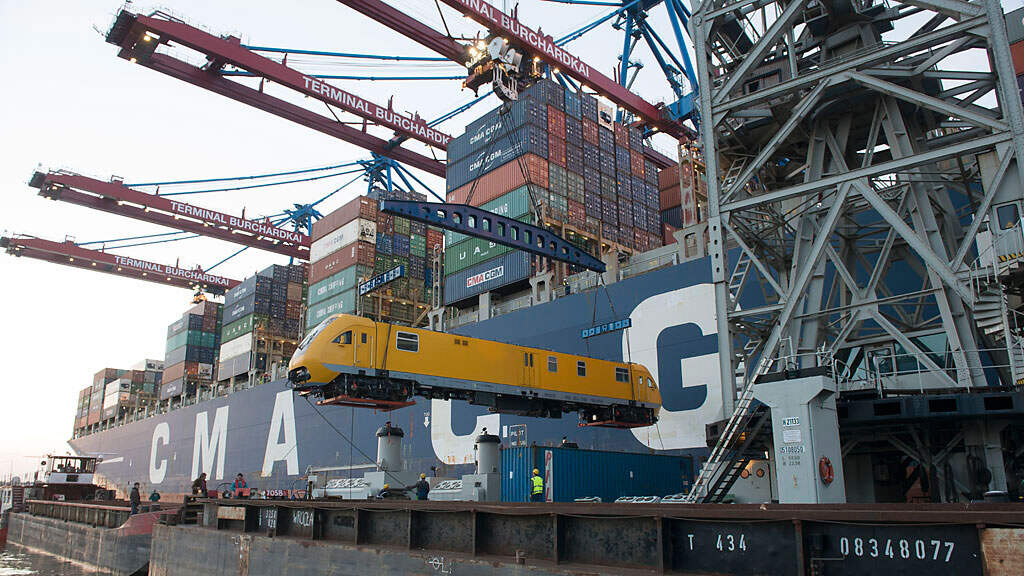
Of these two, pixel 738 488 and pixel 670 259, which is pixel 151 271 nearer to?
pixel 670 259

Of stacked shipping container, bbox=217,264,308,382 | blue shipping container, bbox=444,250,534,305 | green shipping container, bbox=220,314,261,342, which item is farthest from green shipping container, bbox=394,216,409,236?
green shipping container, bbox=220,314,261,342

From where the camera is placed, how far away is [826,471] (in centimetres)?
1401

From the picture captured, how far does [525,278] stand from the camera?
36.0m

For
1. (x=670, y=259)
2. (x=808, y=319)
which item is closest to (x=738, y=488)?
(x=808, y=319)

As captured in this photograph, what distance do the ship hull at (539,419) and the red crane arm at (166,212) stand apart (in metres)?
13.3

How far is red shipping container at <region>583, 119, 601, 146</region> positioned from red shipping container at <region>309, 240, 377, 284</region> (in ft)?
56.4

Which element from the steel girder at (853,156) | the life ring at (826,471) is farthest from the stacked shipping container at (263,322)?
the life ring at (826,471)

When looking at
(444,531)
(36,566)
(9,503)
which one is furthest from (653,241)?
(9,503)

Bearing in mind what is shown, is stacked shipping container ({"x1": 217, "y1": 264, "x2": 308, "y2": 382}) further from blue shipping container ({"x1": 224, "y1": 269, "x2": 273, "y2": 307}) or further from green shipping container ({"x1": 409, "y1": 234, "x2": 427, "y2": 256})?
green shipping container ({"x1": 409, "y1": 234, "x2": 427, "y2": 256})

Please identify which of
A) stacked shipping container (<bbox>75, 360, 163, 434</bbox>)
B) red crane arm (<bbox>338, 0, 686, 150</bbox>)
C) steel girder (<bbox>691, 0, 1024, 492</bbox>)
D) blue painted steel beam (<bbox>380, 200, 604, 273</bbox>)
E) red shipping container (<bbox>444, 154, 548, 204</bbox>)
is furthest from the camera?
stacked shipping container (<bbox>75, 360, 163, 434</bbox>)

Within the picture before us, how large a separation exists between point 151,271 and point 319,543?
5941 cm

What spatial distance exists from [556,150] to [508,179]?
3515 millimetres

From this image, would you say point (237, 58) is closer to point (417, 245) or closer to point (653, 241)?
point (417, 245)

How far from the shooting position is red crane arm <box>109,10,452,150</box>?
114ft
